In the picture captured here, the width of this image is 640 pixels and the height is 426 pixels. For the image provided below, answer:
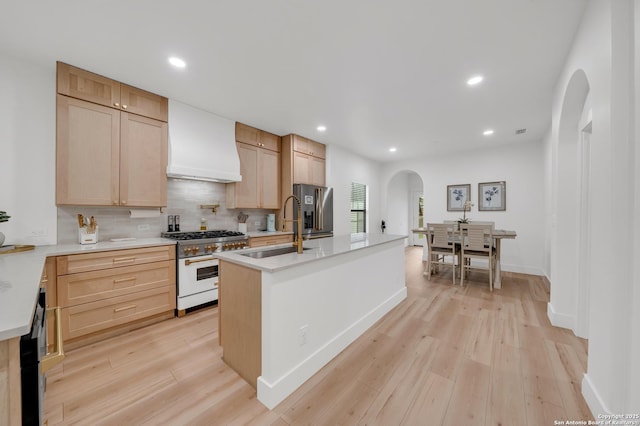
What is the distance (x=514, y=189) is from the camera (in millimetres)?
5004

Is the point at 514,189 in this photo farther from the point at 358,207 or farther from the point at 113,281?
the point at 113,281

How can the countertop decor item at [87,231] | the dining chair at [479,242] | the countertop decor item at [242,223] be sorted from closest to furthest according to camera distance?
the countertop decor item at [87,231], the dining chair at [479,242], the countertop decor item at [242,223]

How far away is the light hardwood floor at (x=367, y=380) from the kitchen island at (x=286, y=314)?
0.33 ft

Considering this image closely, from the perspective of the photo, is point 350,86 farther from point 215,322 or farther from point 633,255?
point 215,322

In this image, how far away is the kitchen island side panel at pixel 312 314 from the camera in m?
1.54

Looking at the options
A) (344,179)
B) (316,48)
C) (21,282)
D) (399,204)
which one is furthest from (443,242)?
(21,282)

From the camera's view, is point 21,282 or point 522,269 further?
point 522,269

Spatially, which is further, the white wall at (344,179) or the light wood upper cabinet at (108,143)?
the white wall at (344,179)

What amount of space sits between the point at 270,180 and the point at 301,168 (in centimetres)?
62

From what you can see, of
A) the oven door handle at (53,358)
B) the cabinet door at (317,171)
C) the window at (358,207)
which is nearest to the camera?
the oven door handle at (53,358)

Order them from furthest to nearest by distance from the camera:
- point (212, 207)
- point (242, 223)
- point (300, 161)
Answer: point (300, 161) → point (242, 223) → point (212, 207)

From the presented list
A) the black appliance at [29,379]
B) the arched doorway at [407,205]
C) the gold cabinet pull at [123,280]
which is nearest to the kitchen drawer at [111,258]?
the gold cabinet pull at [123,280]

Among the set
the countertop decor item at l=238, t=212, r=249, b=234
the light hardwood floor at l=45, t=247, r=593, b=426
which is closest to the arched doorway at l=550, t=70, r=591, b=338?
the light hardwood floor at l=45, t=247, r=593, b=426

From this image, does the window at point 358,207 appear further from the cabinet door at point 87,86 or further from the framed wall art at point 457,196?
the cabinet door at point 87,86
